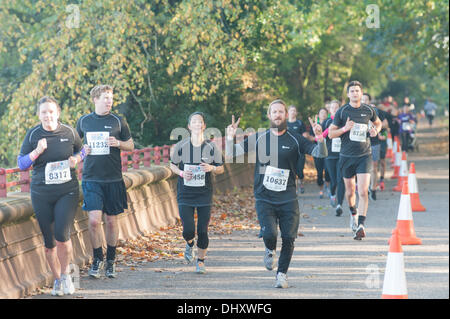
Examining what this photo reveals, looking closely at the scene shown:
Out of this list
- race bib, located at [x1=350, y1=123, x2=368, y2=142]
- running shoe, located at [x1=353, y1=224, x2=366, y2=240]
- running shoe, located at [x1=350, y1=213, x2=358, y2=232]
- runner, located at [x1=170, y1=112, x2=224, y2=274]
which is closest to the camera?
runner, located at [x1=170, y1=112, x2=224, y2=274]

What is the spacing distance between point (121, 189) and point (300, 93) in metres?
24.8

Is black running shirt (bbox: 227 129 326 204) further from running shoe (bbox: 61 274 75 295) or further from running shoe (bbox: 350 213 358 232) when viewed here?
running shoe (bbox: 350 213 358 232)

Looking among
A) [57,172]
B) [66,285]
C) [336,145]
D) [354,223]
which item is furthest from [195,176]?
[336,145]

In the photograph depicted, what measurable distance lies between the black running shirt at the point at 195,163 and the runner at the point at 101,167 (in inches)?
24.7

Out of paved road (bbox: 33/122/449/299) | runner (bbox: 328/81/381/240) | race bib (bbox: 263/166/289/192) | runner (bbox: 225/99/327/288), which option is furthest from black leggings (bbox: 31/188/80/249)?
runner (bbox: 328/81/381/240)

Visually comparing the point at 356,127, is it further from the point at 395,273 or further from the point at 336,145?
the point at 395,273

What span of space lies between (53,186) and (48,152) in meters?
0.32

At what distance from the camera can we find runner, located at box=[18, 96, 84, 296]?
27.5 ft

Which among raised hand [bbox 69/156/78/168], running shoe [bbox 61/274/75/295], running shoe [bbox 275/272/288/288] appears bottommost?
running shoe [bbox 275/272/288/288]

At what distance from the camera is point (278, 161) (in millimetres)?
9016

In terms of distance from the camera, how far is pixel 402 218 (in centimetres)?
1226

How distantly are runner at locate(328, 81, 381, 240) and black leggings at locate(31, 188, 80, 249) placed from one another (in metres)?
4.99

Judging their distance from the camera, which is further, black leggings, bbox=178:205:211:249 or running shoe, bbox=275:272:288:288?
black leggings, bbox=178:205:211:249

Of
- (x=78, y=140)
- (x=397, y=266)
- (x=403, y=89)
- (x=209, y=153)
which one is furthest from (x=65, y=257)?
(x=403, y=89)
